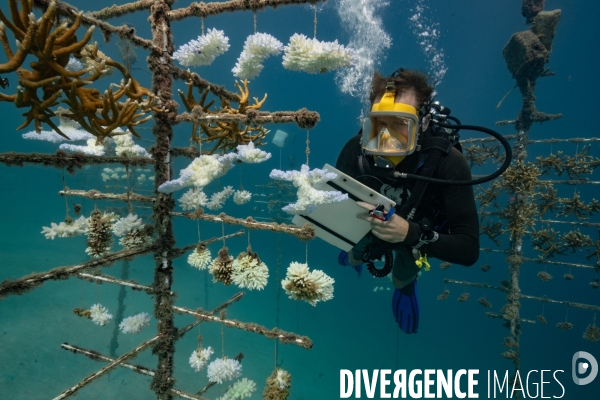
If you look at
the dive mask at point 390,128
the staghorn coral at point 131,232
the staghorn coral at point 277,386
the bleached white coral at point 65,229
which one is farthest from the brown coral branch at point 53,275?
the dive mask at point 390,128

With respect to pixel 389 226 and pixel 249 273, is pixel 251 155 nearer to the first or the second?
pixel 249 273

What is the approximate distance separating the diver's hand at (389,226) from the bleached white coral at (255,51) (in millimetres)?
1815

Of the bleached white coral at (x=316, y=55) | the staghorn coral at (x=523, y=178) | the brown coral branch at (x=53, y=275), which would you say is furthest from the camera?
the staghorn coral at (x=523, y=178)

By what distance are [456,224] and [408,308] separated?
1.88 meters

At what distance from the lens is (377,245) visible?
3.72 m

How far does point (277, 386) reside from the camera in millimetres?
3363

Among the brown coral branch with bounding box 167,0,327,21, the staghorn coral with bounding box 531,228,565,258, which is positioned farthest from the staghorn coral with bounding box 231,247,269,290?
the staghorn coral with bounding box 531,228,565,258

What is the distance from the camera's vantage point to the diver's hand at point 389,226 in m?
2.98

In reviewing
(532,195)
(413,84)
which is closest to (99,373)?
(413,84)

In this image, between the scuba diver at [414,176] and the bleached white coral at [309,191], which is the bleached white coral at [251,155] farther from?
the scuba diver at [414,176]

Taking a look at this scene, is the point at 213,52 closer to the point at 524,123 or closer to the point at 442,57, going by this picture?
the point at 524,123

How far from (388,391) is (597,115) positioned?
98406 mm

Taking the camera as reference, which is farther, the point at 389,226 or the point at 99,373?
the point at 99,373

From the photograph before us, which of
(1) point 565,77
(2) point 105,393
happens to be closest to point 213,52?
(2) point 105,393
